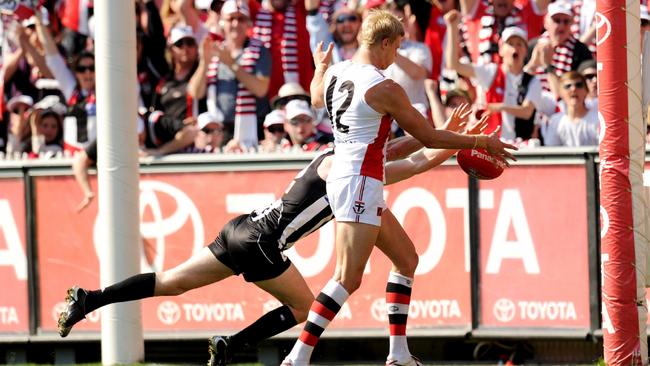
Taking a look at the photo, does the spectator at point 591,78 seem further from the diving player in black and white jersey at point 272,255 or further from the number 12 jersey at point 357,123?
the number 12 jersey at point 357,123

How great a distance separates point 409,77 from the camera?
1209 cm

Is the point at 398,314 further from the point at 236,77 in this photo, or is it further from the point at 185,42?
the point at 185,42

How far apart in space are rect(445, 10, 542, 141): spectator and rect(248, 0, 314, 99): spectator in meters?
1.55

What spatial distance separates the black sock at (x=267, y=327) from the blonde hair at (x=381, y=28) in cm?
188

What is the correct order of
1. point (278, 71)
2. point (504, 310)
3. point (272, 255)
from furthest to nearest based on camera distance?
point (278, 71)
point (504, 310)
point (272, 255)

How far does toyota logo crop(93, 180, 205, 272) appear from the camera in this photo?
11539 millimetres

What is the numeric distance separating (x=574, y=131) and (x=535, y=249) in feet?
3.81

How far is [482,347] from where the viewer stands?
1108 centimetres

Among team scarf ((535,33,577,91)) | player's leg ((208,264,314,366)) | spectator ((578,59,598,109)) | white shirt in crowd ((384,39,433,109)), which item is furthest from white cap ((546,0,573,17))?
player's leg ((208,264,314,366))

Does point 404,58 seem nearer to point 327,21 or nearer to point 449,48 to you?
point 449,48

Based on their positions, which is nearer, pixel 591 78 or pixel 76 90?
pixel 591 78

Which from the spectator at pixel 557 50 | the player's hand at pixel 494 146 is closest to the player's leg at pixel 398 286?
the player's hand at pixel 494 146

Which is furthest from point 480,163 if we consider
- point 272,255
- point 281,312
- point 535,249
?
point 535,249

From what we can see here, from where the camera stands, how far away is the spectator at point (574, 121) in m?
11.4
